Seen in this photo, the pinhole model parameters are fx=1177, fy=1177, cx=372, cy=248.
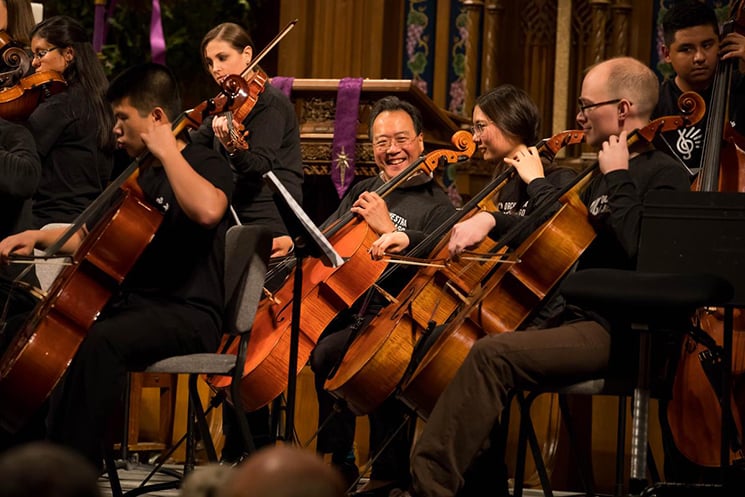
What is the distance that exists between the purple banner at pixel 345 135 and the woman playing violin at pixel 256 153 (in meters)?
0.73

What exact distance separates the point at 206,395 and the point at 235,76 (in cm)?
171

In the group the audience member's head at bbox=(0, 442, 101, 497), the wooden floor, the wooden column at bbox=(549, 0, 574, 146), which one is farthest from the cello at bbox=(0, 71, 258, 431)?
the wooden column at bbox=(549, 0, 574, 146)

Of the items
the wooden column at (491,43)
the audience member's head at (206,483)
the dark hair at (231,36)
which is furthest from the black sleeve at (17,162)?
the wooden column at (491,43)

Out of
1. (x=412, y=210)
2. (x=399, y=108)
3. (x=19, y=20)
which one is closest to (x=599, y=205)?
(x=412, y=210)

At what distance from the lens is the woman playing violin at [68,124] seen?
13.6ft

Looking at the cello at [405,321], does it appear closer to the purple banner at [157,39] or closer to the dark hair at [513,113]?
the dark hair at [513,113]

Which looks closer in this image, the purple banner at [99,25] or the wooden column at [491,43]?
the wooden column at [491,43]

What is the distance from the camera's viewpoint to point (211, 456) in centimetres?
307

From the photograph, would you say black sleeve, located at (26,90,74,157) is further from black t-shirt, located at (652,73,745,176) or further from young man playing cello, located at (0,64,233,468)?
black t-shirt, located at (652,73,745,176)

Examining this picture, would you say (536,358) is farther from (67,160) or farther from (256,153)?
(67,160)

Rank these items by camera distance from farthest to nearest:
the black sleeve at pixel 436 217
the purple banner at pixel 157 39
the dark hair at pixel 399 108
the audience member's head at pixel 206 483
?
the purple banner at pixel 157 39
the dark hair at pixel 399 108
the black sleeve at pixel 436 217
the audience member's head at pixel 206 483

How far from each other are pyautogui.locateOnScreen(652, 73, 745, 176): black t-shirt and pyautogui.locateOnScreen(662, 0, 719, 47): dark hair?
177 mm

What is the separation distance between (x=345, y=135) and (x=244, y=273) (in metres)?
2.12

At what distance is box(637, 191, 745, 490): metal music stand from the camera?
2.55 meters
